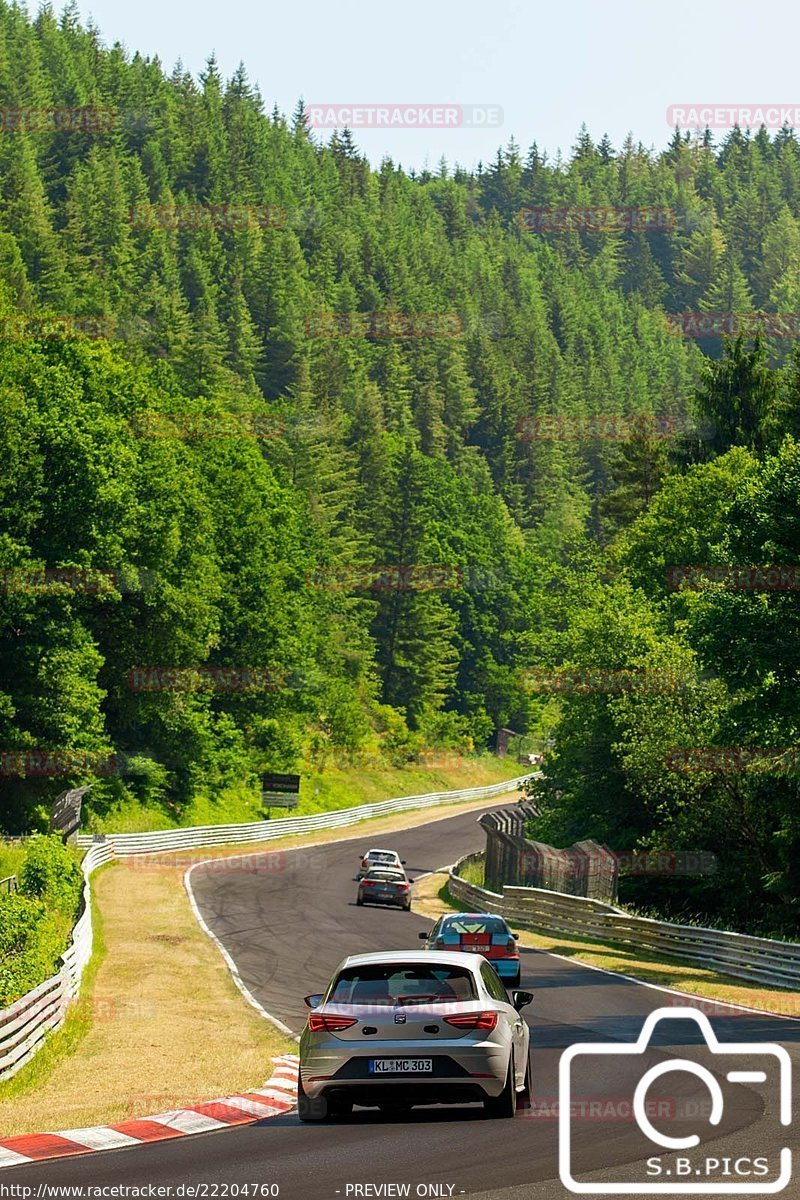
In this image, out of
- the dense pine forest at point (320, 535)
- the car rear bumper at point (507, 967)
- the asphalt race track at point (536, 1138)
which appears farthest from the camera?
the dense pine forest at point (320, 535)

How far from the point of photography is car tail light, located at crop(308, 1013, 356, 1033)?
13.3 m

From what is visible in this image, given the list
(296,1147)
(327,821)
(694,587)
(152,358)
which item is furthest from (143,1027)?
(152,358)

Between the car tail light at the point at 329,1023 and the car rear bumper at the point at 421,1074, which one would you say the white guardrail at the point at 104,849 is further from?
the car rear bumper at the point at 421,1074

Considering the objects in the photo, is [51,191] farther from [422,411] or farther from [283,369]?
[422,411]

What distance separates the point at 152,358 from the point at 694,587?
251ft

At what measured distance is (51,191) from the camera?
172250 millimetres

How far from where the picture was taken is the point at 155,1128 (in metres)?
13.8

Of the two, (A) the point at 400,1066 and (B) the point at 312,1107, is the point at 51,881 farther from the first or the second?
(A) the point at 400,1066

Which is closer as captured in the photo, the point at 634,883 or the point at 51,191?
the point at 634,883

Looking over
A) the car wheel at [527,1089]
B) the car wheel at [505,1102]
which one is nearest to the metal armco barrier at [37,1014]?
the car wheel at [527,1089]

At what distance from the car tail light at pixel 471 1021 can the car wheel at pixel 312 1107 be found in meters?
1.34

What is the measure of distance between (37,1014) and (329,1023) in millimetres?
10018

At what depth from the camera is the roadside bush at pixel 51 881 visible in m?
40.6

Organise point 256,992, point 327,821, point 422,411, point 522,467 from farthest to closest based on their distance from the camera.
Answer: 1. point 522,467
2. point 422,411
3. point 327,821
4. point 256,992
